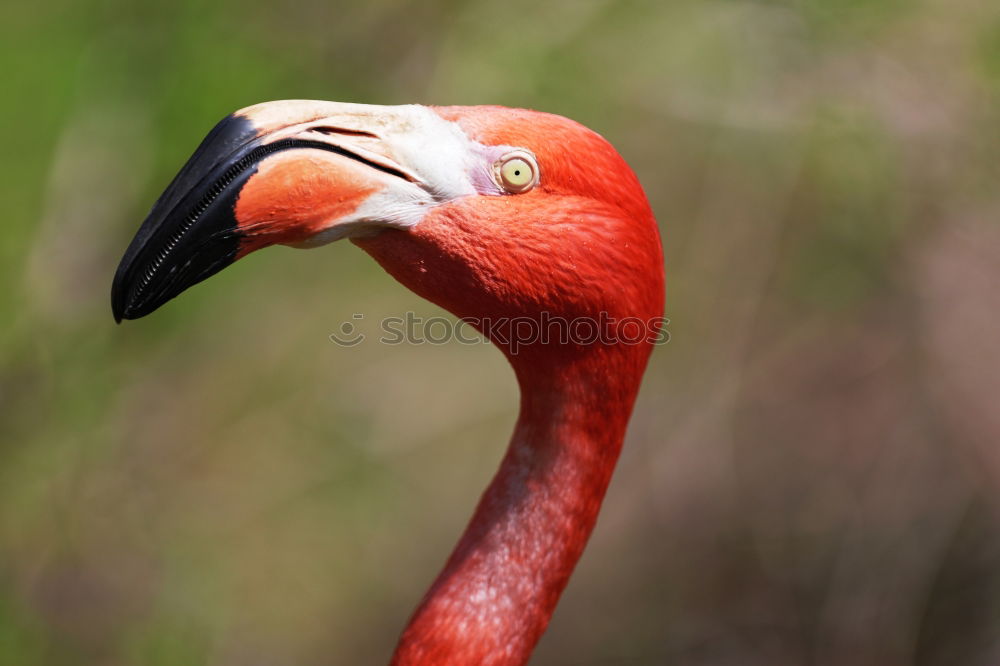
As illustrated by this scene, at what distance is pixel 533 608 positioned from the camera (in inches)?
74.9

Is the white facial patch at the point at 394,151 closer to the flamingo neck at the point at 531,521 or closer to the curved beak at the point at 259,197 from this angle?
the curved beak at the point at 259,197

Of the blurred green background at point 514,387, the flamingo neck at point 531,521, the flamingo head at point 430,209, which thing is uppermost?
the flamingo head at point 430,209

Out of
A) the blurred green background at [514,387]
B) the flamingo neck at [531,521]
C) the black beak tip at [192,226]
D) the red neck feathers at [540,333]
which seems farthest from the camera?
the blurred green background at [514,387]

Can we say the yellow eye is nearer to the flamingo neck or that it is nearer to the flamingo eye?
the flamingo eye

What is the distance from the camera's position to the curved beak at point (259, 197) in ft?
4.89

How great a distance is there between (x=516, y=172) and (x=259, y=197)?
45cm

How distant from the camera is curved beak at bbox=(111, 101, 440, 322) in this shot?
149 centimetres

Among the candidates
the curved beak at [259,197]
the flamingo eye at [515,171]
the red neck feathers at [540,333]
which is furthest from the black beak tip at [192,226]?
the flamingo eye at [515,171]

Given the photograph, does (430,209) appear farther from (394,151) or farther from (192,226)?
(192,226)

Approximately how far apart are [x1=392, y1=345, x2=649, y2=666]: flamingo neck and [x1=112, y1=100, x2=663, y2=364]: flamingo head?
6.0 inches

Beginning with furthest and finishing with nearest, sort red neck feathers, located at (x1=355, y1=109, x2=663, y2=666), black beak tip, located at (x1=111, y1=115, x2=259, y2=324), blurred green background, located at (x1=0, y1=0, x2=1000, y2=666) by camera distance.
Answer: blurred green background, located at (x1=0, y1=0, x2=1000, y2=666), red neck feathers, located at (x1=355, y1=109, x2=663, y2=666), black beak tip, located at (x1=111, y1=115, x2=259, y2=324)

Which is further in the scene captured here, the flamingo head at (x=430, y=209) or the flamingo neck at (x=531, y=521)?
the flamingo neck at (x=531, y=521)

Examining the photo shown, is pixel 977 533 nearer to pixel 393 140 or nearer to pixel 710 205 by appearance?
pixel 710 205

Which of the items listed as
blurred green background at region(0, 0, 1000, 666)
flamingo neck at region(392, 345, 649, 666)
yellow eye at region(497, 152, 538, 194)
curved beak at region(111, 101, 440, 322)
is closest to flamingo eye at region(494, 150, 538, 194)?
yellow eye at region(497, 152, 538, 194)
